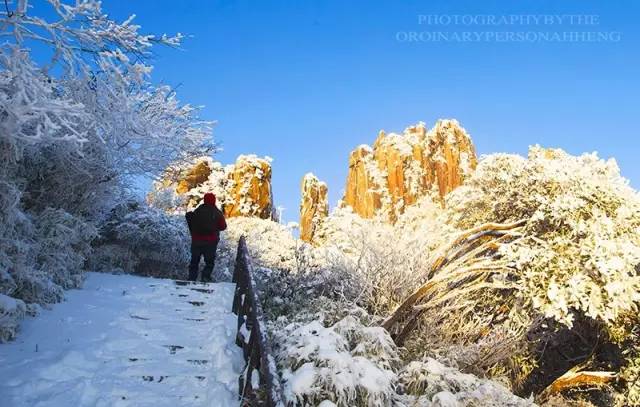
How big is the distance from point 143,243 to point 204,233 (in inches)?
106

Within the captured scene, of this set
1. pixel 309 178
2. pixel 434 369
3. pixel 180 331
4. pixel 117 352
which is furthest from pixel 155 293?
pixel 309 178

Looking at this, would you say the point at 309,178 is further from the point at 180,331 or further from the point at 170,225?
the point at 180,331

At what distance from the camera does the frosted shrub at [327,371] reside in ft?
14.6

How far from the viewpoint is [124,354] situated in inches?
214

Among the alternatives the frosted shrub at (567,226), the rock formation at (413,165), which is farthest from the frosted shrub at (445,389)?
the rock formation at (413,165)

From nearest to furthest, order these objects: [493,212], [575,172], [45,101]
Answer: [45,101]
[575,172]
[493,212]

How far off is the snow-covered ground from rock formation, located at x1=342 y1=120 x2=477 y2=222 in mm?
58062

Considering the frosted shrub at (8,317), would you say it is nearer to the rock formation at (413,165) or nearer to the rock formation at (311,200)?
the rock formation at (311,200)

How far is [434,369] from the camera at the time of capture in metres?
5.80

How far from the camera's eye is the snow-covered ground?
14.8 feet

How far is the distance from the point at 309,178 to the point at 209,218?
5275 centimetres

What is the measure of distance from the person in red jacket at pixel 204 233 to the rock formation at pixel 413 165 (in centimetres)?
5530

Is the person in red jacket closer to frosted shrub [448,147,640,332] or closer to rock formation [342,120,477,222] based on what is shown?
frosted shrub [448,147,640,332]

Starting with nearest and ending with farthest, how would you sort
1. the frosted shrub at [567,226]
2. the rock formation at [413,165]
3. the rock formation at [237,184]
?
the frosted shrub at [567,226] → the rock formation at [237,184] → the rock formation at [413,165]
